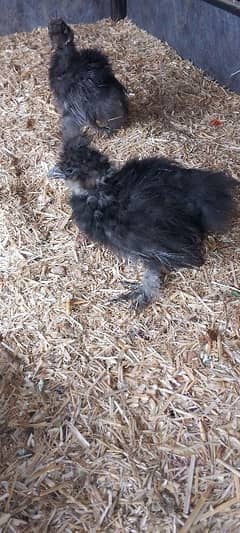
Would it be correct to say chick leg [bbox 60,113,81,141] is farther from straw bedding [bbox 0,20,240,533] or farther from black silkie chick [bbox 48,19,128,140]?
straw bedding [bbox 0,20,240,533]

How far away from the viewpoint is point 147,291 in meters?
3.14

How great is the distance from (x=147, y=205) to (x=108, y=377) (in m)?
0.88

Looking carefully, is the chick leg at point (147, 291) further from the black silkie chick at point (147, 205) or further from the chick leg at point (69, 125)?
the chick leg at point (69, 125)

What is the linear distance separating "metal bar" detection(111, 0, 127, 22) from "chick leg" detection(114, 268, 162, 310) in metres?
4.15

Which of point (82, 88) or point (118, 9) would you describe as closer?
point (82, 88)

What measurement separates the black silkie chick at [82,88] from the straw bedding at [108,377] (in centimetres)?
25

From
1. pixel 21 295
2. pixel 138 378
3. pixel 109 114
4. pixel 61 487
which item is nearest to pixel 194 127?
pixel 109 114

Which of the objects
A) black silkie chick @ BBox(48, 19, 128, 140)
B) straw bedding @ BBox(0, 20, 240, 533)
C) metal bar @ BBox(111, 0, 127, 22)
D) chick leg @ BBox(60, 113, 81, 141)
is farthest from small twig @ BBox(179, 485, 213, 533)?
metal bar @ BBox(111, 0, 127, 22)

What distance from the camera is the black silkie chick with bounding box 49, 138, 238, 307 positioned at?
2.83 m

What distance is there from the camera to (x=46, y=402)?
8.87 feet

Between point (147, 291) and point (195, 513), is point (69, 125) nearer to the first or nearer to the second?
point (147, 291)

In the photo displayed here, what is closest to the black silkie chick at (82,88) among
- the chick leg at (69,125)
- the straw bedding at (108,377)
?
the chick leg at (69,125)

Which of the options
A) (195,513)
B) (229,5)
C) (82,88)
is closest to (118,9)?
(229,5)

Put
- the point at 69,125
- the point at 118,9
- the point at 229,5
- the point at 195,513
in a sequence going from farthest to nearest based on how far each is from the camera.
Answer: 1. the point at 118,9
2. the point at 229,5
3. the point at 69,125
4. the point at 195,513
